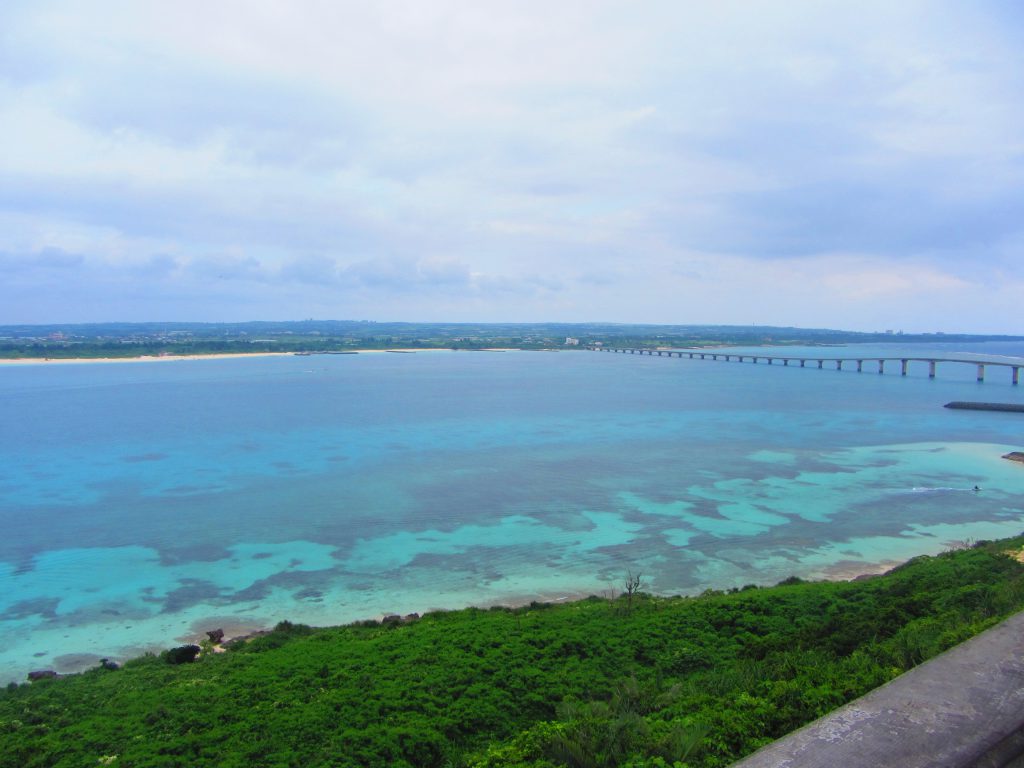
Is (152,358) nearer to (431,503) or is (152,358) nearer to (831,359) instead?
(431,503)

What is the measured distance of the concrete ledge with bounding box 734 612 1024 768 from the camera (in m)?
3.39

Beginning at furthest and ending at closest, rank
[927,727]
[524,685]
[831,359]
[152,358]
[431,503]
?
[152,358]
[831,359]
[431,503]
[524,685]
[927,727]

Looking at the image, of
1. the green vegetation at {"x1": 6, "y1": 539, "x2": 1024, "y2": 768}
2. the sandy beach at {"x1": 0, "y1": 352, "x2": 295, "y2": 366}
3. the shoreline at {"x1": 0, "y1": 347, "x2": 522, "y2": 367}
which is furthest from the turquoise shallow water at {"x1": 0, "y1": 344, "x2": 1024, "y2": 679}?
the shoreline at {"x1": 0, "y1": 347, "x2": 522, "y2": 367}

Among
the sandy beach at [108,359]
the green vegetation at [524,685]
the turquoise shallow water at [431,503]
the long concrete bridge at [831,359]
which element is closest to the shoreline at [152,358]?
the sandy beach at [108,359]

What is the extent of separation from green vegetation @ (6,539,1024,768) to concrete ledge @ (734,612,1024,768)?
3.62ft

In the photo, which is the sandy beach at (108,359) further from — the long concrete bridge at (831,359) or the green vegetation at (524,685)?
the green vegetation at (524,685)

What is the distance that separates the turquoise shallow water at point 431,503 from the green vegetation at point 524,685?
2.93 meters

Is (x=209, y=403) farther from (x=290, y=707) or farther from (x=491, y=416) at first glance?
(x=290, y=707)

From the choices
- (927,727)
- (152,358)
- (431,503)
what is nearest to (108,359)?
(152,358)

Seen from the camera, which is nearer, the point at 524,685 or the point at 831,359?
the point at 524,685

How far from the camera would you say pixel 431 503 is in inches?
842

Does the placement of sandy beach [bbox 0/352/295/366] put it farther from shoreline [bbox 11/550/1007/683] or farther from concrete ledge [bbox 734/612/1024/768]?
concrete ledge [bbox 734/612/1024/768]

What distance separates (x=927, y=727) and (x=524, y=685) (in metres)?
5.55

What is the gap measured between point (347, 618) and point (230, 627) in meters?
2.13
